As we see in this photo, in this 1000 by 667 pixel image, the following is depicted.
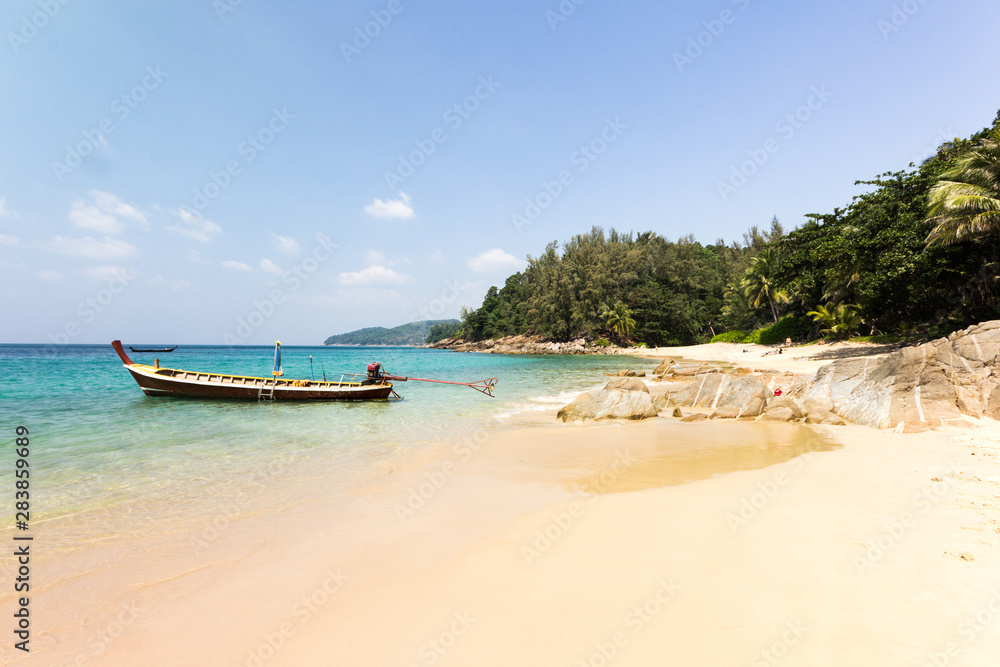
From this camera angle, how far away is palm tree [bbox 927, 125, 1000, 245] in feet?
57.2

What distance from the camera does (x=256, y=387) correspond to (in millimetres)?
19719

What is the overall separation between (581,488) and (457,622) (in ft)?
12.2

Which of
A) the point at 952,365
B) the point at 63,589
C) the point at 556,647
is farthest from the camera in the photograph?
the point at 952,365

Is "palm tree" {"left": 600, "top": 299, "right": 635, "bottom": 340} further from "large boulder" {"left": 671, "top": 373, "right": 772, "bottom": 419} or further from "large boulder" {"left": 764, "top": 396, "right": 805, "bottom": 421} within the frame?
"large boulder" {"left": 764, "top": 396, "right": 805, "bottom": 421}

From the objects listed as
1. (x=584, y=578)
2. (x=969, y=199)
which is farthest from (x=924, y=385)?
(x=969, y=199)

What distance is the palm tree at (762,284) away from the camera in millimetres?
48500

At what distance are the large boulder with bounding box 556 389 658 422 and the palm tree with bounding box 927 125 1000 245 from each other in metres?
16.2

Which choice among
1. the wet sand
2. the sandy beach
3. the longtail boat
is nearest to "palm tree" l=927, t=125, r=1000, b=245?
the sandy beach

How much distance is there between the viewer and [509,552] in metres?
4.55

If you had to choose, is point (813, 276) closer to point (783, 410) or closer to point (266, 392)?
point (783, 410)

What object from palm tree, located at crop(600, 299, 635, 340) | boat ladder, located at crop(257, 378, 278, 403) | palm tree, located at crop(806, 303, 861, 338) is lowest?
boat ladder, located at crop(257, 378, 278, 403)

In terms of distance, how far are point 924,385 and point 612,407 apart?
738cm

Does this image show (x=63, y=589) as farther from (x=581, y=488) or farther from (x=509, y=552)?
(x=581, y=488)

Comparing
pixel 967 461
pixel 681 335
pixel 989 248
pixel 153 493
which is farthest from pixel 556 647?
pixel 681 335
